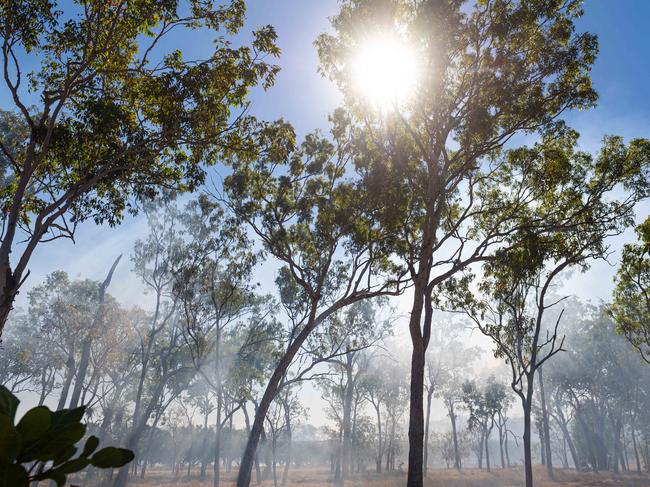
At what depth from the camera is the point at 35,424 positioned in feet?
2.72

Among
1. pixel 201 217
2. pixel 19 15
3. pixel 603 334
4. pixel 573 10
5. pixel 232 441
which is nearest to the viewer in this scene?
pixel 19 15

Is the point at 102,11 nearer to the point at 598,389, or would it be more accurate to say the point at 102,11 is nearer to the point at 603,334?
the point at 603,334

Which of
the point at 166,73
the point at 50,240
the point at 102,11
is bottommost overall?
the point at 50,240

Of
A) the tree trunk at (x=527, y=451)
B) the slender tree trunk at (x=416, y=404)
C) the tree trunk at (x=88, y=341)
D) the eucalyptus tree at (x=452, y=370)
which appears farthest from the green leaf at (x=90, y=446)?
the eucalyptus tree at (x=452, y=370)

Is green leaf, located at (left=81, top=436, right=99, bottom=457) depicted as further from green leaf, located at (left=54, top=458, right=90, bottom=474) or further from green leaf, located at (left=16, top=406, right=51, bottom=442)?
green leaf, located at (left=16, top=406, right=51, bottom=442)

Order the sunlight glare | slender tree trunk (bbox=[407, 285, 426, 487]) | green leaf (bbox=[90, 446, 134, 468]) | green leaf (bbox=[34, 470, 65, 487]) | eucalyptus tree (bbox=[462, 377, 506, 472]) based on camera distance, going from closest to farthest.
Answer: green leaf (bbox=[34, 470, 65, 487]), green leaf (bbox=[90, 446, 134, 468]), slender tree trunk (bbox=[407, 285, 426, 487]), the sunlight glare, eucalyptus tree (bbox=[462, 377, 506, 472])

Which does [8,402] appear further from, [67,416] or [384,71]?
[384,71]

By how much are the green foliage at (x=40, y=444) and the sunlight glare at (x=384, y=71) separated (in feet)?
49.6

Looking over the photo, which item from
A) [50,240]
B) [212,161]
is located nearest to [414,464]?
[212,161]

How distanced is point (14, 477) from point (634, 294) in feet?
76.6

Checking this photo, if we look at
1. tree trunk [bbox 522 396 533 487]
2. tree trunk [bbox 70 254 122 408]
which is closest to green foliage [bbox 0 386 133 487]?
tree trunk [bbox 522 396 533 487]

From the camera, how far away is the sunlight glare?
14.4 metres

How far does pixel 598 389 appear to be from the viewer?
45.7 meters

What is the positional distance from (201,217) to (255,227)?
1155 cm
